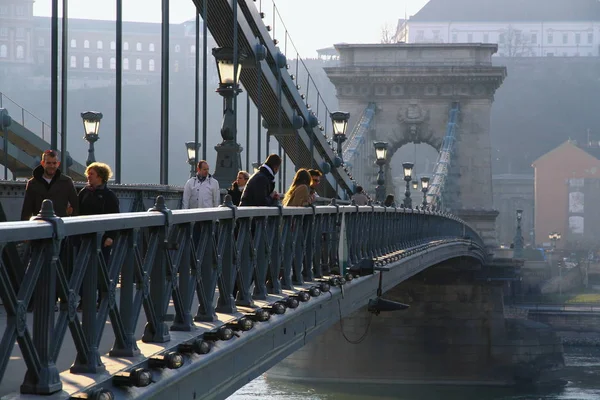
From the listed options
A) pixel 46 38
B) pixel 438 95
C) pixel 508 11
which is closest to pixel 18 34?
pixel 46 38

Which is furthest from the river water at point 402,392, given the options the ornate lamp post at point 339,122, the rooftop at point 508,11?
the rooftop at point 508,11

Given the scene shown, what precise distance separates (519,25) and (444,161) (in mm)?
94988

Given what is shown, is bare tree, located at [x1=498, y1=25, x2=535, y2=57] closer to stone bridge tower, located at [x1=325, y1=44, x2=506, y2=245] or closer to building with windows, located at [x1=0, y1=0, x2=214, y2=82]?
stone bridge tower, located at [x1=325, y1=44, x2=506, y2=245]

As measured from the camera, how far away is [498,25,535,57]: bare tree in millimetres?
147625

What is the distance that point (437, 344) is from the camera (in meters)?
44.8

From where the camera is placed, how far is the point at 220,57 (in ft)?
49.4

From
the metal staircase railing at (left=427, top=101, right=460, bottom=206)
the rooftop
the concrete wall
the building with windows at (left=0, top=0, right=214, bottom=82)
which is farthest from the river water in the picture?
the rooftop

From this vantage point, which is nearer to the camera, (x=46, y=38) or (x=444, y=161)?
(x=46, y=38)

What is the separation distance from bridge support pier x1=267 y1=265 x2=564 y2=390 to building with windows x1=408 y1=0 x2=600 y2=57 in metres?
99.9

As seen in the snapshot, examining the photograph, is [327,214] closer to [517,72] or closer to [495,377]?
[495,377]

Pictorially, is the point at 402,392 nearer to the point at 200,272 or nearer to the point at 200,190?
the point at 200,190

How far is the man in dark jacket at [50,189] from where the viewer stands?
26.9ft

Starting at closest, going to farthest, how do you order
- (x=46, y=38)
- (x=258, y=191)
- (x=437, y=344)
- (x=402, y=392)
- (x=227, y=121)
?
(x=258, y=191) < (x=227, y=121) < (x=46, y=38) < (x=402, y=392) < (x=437, y=344)

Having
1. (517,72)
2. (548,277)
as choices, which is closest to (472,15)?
(517,72)
